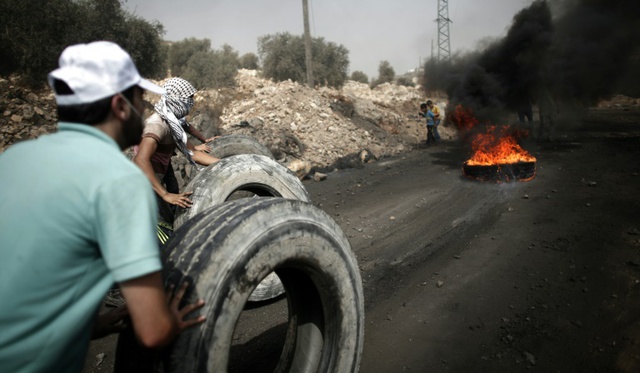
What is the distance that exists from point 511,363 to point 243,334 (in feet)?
7.84

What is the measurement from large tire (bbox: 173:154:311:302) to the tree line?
16.5 metres

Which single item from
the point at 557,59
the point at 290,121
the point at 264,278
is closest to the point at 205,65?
the point at 290,121

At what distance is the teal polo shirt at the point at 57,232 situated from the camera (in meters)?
1.12

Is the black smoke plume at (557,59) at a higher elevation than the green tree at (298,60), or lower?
lower

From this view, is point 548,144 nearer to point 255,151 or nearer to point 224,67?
point 255,151

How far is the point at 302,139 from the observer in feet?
48.5

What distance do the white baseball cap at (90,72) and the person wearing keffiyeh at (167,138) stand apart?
94.3 inches

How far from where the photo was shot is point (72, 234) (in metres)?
1.14

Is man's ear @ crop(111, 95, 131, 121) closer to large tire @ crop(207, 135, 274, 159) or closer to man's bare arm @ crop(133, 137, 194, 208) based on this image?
man's bare arm @ crop(133, 137, 194, 208)

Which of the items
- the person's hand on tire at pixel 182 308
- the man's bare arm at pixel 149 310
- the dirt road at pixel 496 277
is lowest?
the dirt road at pixel 496 277

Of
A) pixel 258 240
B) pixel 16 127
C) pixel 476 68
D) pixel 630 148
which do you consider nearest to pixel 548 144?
pixel 630 148

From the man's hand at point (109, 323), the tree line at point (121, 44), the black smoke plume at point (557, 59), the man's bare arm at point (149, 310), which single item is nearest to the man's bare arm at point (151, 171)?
the man's hand at point (109, 323)

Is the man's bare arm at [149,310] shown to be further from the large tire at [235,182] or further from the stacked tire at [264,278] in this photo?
the large tire at [235,182]

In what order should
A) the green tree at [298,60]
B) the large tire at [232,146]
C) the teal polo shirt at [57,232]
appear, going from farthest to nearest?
the green tree at [298,60]
the large tire at [232,146]
the teal polo shirt at [57,232]
